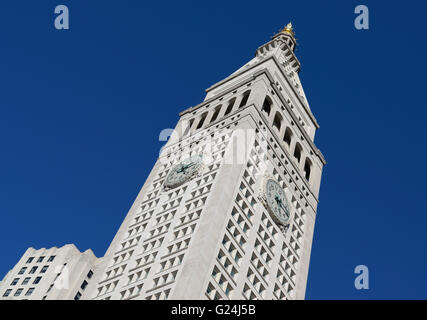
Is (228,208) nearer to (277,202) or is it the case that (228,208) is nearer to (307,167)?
(277,202)

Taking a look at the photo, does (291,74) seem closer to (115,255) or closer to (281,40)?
(281,40)

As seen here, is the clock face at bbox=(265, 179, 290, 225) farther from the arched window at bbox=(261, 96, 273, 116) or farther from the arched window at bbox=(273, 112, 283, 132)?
the arched window at bbox=(261, 96, 273, 116)

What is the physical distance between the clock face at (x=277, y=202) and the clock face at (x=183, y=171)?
6.10 metres

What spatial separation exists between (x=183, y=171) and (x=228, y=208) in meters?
9.13

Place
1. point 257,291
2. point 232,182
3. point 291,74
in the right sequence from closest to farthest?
point 257,291 → point 232,182 → point 291,74

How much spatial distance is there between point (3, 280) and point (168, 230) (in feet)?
151

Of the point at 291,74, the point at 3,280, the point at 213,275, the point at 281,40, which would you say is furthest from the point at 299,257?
the point at 3,280

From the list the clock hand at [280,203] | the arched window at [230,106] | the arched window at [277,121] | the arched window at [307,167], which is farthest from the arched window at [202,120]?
the clock hand at [280,203]

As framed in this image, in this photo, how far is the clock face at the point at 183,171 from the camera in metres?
58.8

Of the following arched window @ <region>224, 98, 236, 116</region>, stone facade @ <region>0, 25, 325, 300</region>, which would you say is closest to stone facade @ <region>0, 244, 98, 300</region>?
stone facade @ <region>0, 25, 325, 300</region>

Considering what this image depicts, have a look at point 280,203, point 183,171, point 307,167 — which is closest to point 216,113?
point 307,167

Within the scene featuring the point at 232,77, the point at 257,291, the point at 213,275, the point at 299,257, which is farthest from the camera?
the point at 232,77

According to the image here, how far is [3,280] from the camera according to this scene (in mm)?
91562

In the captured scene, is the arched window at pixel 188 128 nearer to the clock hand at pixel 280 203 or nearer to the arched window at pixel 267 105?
the arched window at pixel 267 105
